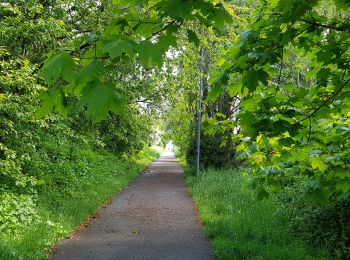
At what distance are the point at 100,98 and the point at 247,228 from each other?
7.27 meters

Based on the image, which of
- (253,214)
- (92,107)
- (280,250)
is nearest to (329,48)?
(92,107)

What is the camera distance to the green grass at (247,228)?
7031 millimetres

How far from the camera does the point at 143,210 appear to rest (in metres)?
12.0

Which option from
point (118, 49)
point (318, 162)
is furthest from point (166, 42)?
point (318, 162)

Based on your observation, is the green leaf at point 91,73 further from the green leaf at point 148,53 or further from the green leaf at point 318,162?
the green leaf at point 318,162

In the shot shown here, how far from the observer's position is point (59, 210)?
10.2 metres

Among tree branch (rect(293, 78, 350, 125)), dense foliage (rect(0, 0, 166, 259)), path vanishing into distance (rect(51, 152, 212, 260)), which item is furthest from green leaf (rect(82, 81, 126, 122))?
path vanishing into distance (rect(51, 152, 212, 260))

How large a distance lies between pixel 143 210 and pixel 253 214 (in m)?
3.52

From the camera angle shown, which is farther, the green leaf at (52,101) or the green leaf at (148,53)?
the green leaf at (52,101)

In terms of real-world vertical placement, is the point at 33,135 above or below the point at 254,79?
below

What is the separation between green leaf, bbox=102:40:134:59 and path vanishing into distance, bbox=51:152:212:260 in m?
5.74

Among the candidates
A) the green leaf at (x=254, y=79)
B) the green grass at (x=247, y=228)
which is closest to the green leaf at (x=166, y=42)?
the green leaf at (x=254, y=79)

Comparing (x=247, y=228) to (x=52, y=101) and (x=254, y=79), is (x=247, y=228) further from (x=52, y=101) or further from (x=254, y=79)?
(x=52, y=101)

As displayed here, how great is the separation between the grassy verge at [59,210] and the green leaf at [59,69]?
516cm
